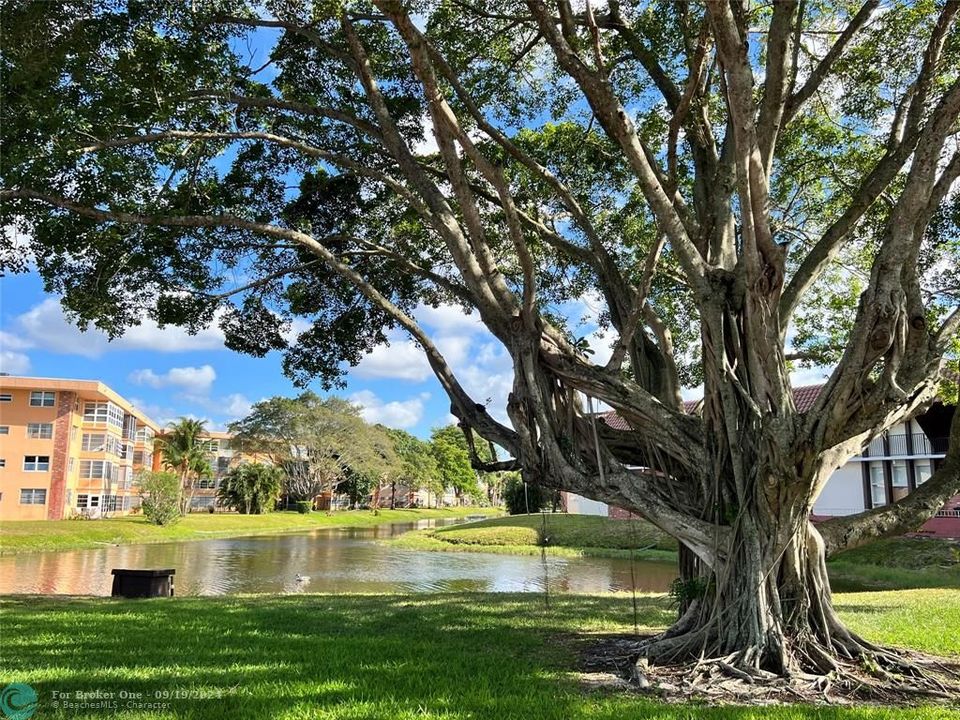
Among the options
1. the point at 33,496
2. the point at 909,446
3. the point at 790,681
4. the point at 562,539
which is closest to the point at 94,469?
the point at 33,496

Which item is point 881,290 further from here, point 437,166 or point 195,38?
point 195,38

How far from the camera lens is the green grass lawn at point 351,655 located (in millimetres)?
4500

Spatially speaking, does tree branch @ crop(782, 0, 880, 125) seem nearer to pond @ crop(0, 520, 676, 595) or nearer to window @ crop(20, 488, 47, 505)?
pond @ crop(0, 520, 676, 595)

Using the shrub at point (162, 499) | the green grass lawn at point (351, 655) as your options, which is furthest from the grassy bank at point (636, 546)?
the shrub at point (162, 499)

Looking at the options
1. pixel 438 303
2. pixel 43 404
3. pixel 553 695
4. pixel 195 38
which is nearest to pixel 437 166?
pixel 438 303

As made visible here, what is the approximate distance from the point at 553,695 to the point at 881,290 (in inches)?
155

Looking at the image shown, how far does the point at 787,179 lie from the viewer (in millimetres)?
10445

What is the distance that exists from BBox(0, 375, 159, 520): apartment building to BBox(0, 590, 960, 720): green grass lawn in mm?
30998

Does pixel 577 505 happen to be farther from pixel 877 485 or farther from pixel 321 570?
pixel 321 570

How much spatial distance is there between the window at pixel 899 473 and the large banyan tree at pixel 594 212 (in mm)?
20763

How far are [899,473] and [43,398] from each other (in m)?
41.7

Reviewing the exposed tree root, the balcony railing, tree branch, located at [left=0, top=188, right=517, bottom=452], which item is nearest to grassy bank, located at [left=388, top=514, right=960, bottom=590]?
tree branch, located at [left=0, top=188, right=517, bottom=452]

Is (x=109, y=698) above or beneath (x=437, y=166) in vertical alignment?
beneath

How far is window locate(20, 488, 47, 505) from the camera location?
122 feet
